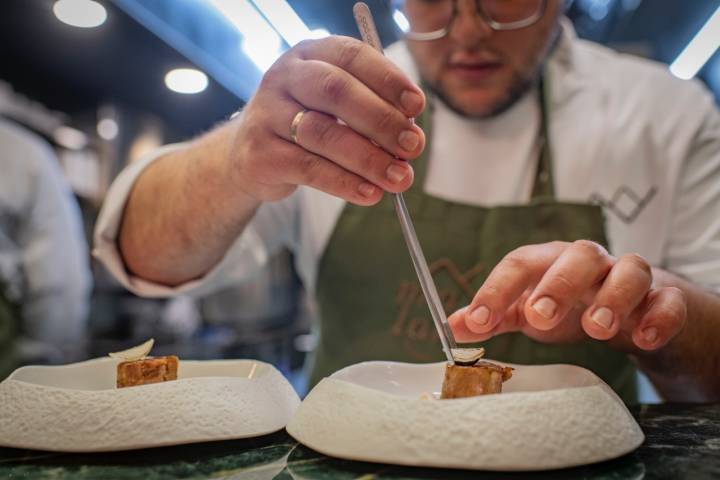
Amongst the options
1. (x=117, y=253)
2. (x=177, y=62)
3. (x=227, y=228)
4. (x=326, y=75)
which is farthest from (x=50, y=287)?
(x=326, y=75)

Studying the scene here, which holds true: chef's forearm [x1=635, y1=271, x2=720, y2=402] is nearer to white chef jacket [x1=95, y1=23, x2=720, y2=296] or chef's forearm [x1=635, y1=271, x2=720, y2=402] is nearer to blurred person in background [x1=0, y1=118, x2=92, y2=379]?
white chef jacket [x1=95, y1=23, x2=720, y2=296]

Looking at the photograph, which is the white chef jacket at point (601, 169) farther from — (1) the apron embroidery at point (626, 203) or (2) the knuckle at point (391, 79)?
(2) the knuckle at point (391, 79)

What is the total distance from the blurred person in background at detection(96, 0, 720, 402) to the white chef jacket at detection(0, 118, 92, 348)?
4.36 feet

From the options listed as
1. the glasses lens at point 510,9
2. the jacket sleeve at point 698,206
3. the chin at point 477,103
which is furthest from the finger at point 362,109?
the jacket sleeve at point 698,206

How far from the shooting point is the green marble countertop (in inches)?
21.0

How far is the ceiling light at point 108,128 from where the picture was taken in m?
3.55

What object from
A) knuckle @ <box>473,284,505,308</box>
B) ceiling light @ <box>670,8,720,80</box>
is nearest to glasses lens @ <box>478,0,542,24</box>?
ceiling light @ <box>670,8,720,80</box>

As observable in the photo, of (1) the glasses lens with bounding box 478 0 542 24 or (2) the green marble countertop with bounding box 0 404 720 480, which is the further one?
(1) the glasses lens with bounding box 478 0 542 24

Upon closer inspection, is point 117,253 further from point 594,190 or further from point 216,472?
point 594,190

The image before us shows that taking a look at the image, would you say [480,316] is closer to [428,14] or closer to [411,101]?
[411,101]

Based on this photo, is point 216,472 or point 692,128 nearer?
point 216,472

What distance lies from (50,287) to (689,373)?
7.56 feet

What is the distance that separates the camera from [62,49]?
7.54 feet

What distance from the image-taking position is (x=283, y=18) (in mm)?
621
